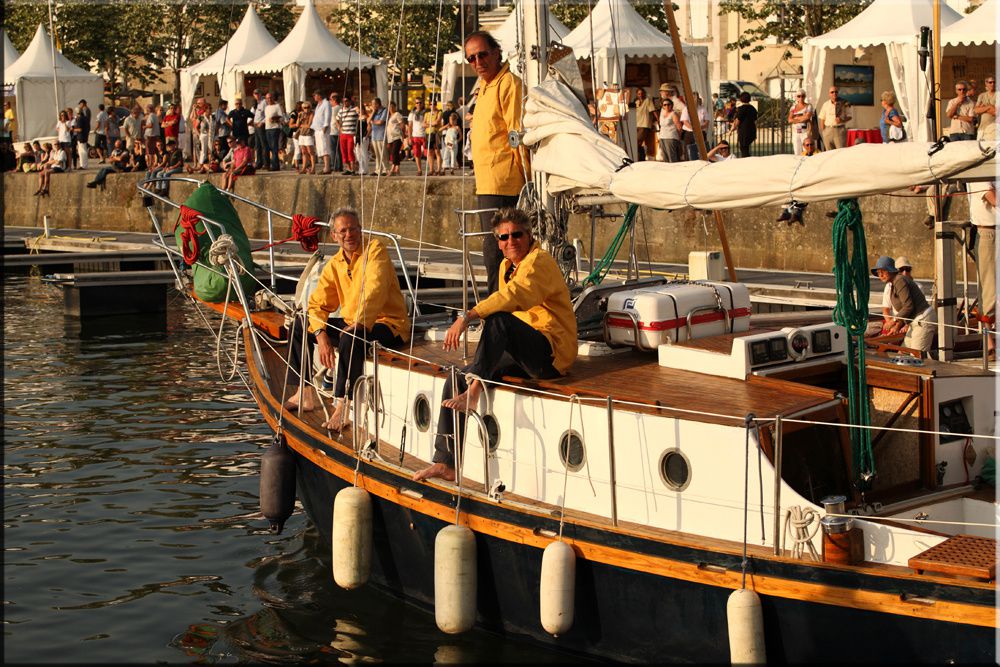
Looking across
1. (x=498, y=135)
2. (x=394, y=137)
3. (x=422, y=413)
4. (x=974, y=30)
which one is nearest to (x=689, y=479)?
(x=422, y=413)

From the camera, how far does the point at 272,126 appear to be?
28.7 meters

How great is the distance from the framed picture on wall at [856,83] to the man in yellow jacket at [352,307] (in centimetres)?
1659

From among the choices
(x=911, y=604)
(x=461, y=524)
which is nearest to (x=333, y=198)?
(x=461, y=524)

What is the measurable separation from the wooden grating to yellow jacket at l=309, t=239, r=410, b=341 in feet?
14.1

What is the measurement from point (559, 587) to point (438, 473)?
54.3 inches

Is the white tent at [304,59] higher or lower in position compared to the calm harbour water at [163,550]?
higher

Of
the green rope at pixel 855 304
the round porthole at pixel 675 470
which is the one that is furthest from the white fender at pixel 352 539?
the green rope at pixel 855 304

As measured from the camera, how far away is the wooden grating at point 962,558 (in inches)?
254

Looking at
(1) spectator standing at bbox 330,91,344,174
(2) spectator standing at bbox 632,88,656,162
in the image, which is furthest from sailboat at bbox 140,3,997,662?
(1) spectator standing at bbox 330,91,344,174

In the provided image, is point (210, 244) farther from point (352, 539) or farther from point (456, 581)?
point (456, 581)

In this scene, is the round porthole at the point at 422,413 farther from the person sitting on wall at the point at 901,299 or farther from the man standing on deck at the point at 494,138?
the person sitting on wall at the point at 901,299

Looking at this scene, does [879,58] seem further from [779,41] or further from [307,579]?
[307,579]

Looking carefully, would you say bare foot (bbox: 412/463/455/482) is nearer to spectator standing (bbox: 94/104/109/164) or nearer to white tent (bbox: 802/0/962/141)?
white tent (bbox: 802/0/962/141)

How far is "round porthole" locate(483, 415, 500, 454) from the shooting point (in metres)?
8.62
